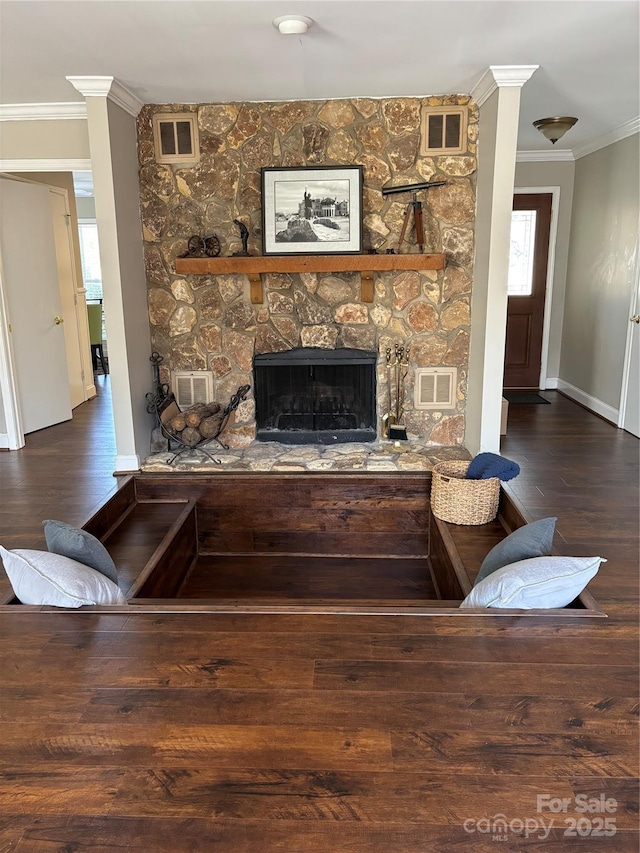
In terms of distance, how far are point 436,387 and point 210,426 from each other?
1.69m

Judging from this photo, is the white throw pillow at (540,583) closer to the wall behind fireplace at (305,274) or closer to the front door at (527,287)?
the wall behind fireplace at (305,274)

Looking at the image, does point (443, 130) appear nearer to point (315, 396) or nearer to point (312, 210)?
point (312, 210)

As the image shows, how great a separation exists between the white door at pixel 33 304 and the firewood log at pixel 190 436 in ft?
5.40

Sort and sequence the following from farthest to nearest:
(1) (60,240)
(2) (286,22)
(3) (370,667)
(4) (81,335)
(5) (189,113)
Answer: (4) (81,335) → (1) (60,240) → (5) (189,113) → (2) (286,22) → (3) (370,667)

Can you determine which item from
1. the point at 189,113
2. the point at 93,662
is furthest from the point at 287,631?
the point at 189,113

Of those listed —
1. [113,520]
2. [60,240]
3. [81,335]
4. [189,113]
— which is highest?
[189,113]

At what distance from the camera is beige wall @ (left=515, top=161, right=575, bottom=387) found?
654 centimetres

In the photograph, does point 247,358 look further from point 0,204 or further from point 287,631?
point 287,631

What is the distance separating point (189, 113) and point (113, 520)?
2.81m

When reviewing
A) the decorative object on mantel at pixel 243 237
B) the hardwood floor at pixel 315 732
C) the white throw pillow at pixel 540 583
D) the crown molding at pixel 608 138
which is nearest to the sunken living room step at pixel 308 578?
the white throw pillow at pixel 540 583

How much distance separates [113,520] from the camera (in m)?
3.83

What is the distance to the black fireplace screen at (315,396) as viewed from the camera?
4820mm

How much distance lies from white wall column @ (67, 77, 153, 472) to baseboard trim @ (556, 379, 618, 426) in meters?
3.93

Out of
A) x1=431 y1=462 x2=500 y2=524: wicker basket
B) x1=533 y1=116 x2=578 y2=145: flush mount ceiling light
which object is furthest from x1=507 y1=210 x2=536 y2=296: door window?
x1=431 y1=462 x2=500 y2=524: wicker basket
